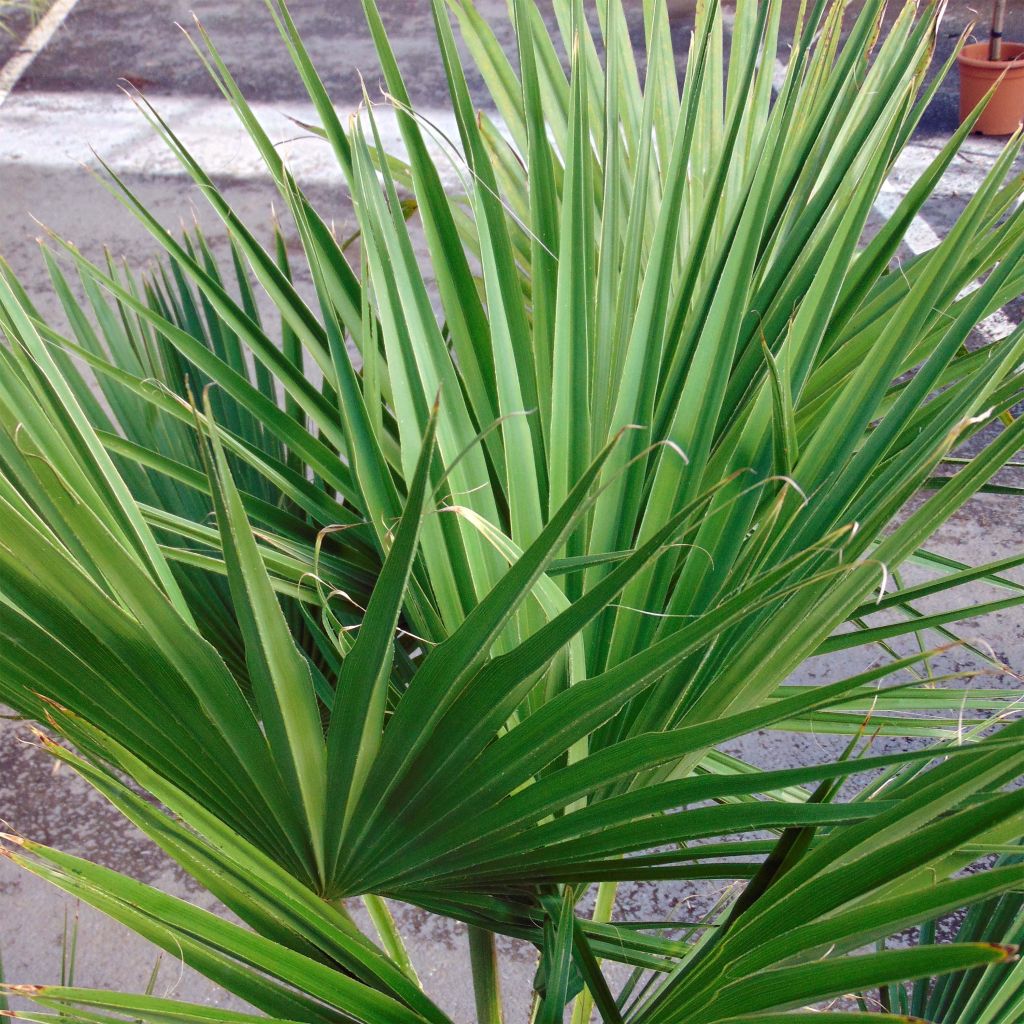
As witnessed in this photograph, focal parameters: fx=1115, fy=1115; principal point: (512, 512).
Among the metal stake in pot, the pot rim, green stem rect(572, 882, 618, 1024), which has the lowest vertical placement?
green stem rect(572, 882, 618, 1024)

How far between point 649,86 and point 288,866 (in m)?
0.61

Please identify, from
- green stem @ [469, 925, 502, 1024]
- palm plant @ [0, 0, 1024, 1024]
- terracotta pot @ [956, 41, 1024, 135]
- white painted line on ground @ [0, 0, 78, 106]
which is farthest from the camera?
white painted line on ground @ [0, 0, 78, 106]

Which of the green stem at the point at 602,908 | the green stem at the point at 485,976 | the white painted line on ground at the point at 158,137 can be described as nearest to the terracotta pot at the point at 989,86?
the white painted line on ground at the point at 158,137

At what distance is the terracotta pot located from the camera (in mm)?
3203

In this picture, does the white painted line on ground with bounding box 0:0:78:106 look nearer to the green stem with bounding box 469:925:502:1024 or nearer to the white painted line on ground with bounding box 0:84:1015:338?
the white painted line on ground with bounding box 0:84:1015:338

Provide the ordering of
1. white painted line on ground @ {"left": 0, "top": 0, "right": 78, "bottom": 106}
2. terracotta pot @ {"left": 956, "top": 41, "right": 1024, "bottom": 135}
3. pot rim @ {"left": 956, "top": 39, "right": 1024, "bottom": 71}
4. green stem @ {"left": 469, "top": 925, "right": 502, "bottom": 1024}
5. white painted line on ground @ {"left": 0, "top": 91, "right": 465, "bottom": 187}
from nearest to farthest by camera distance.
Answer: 1. green stem @ {"left": 469, "top": 925, "right": 502, "bottom": 1024}
2. pot rim @ {"left": 956, "top": 39, "right": 1024, "bottom": 71}
3. terracotta pot @ {"left": 956, "top": 41, "right": 1024, "bottom": 135}
4. white painted line on ground @ {"left": 0, "top": 91, "right": 465, "bottom": 187}
5. white painted line on ground @ {"left": 0, "top": 0, "right": 78, "bottom": 106}

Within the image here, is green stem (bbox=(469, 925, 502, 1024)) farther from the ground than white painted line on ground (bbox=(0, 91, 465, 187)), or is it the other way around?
green stem (bbox=(469, 925, 502, 1024))

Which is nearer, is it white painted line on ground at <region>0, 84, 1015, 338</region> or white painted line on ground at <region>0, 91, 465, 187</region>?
white painted line on ground at <region>0, 84, 1015, 338</region>

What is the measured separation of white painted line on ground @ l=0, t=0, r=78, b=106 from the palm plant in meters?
3.72

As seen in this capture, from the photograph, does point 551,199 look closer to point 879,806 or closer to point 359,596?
point 359,596

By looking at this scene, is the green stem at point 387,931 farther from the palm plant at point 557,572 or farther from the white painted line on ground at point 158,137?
the white painted line on ground at point 158,137

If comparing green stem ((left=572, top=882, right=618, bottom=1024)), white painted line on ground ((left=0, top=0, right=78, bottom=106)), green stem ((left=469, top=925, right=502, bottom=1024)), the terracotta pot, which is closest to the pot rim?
the terracotta pot

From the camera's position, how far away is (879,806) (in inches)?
18.6

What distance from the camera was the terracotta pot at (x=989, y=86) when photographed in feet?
10.5
